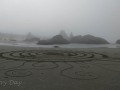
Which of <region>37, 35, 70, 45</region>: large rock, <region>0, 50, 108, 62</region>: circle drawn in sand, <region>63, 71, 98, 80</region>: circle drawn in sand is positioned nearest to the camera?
<region>63, 71, 98, 80</region>: circle drawn in sand

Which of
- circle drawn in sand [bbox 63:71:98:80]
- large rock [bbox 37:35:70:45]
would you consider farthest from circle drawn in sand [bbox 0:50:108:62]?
large rock [bbox 37:35:70:45]

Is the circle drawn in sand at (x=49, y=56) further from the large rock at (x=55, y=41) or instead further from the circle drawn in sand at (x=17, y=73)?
the large rock at (x=55, y=41)

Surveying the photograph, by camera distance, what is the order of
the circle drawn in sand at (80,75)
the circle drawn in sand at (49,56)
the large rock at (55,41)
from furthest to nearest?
the large rock at (55,41), the circle drawn in sand at (49,56), the circle drawn in sand at (80,75)

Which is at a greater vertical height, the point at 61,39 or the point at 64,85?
the point at 61,39

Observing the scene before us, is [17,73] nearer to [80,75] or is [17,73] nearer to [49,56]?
[80,75]

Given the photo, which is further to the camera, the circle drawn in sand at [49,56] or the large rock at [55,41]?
the large rock at [55,41]

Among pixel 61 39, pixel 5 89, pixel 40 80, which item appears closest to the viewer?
pixel 5 89

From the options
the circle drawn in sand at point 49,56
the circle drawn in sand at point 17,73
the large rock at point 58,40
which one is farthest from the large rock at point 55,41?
the circle drawn in sand at point 17,73

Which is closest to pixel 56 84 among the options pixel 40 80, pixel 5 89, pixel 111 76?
pixel 40 80

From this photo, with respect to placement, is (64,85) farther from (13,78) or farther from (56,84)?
(13,78)

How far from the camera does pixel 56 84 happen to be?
76.5 inches

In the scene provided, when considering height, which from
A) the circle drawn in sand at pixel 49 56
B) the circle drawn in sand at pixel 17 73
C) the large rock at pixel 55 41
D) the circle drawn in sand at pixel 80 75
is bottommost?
the circle drawn in sand at pixel 80 75

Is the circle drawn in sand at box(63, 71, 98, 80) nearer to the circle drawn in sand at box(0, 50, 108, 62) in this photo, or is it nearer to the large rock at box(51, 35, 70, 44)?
the circle drawn in sand at box(0, 50, 108, 62)

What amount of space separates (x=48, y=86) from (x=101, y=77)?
2.52 feet
